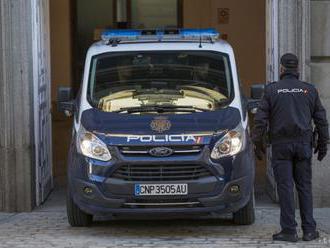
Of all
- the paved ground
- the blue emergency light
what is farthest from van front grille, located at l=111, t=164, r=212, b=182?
the blue emergency light

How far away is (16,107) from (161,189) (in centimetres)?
251

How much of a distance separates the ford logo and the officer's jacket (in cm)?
85

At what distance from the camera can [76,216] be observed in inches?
342

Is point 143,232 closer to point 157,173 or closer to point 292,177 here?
point 157,173

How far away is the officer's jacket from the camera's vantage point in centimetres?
784

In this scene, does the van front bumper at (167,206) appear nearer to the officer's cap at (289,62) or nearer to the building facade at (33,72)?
the officer's cap at (289,62)

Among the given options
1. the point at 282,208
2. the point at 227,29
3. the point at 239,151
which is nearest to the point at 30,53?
the point at 239,151

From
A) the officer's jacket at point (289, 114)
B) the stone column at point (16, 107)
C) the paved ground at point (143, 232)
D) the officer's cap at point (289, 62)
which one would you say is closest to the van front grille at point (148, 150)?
the officer's jacket at point (289, 114)

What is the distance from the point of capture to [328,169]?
383 inches

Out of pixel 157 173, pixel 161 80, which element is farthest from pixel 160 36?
pixel 157 173

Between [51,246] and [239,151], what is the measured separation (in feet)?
6.90

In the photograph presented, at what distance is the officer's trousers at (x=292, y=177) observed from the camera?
7906 mm

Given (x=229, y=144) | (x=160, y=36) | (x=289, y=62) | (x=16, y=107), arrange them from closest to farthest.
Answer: (x=289, y=62), (x=229, y=144), (x=160, y=36), (x=16, y=107)

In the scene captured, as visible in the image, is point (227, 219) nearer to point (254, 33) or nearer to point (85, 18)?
point (254, 33)
